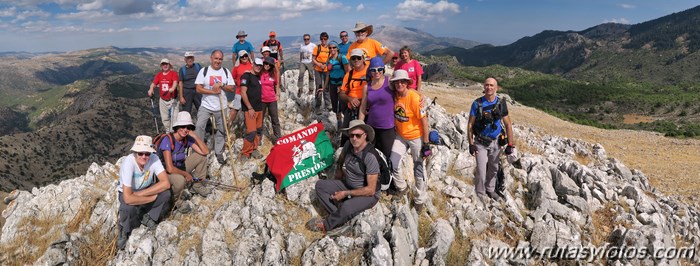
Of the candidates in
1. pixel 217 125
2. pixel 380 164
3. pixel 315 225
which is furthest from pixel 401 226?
pixel 217 125

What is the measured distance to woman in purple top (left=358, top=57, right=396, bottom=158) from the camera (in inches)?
298

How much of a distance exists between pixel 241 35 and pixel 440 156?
10160 millimetres

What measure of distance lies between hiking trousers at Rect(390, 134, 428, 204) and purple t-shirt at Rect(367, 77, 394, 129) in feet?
1.82

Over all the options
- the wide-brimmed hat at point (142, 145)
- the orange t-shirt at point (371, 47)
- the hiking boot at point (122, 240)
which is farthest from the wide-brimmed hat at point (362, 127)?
the hiking boot at point (122, 240)

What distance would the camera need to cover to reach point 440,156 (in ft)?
34.4

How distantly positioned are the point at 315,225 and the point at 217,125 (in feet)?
16.5

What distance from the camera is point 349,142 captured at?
7723 millimetres

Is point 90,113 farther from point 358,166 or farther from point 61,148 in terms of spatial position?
point 358,166

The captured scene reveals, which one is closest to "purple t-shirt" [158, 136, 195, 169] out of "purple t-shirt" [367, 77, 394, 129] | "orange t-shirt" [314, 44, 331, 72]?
"purple t-shirt" [367, 77, 394, 129]

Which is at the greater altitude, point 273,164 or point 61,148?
point 273,164

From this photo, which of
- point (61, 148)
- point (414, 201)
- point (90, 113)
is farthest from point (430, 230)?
point (90, 113)

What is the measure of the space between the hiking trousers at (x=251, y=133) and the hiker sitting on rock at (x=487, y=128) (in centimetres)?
626

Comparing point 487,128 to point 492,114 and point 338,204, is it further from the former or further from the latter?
point 338,204

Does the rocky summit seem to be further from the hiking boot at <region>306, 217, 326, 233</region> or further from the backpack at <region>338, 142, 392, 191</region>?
the backpack at <region>338, 142, 392, 191</region>
